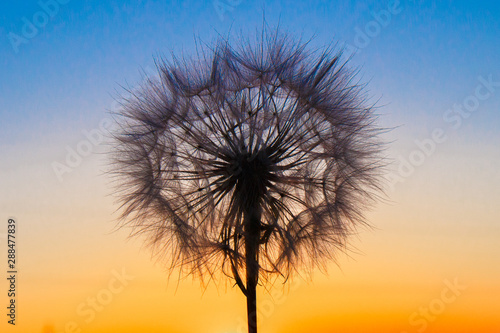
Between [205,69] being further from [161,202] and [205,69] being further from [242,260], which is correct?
[242,260]

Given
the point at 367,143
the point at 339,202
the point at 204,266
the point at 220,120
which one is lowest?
the point at 204,266

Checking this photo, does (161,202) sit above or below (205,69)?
below

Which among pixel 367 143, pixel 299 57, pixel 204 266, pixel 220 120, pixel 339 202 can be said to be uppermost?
pixel 299 57

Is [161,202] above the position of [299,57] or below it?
below

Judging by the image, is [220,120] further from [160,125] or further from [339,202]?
[339,202]

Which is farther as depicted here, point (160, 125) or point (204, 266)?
point (160, 125)

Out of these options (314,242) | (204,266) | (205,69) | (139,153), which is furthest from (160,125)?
(314,242)
